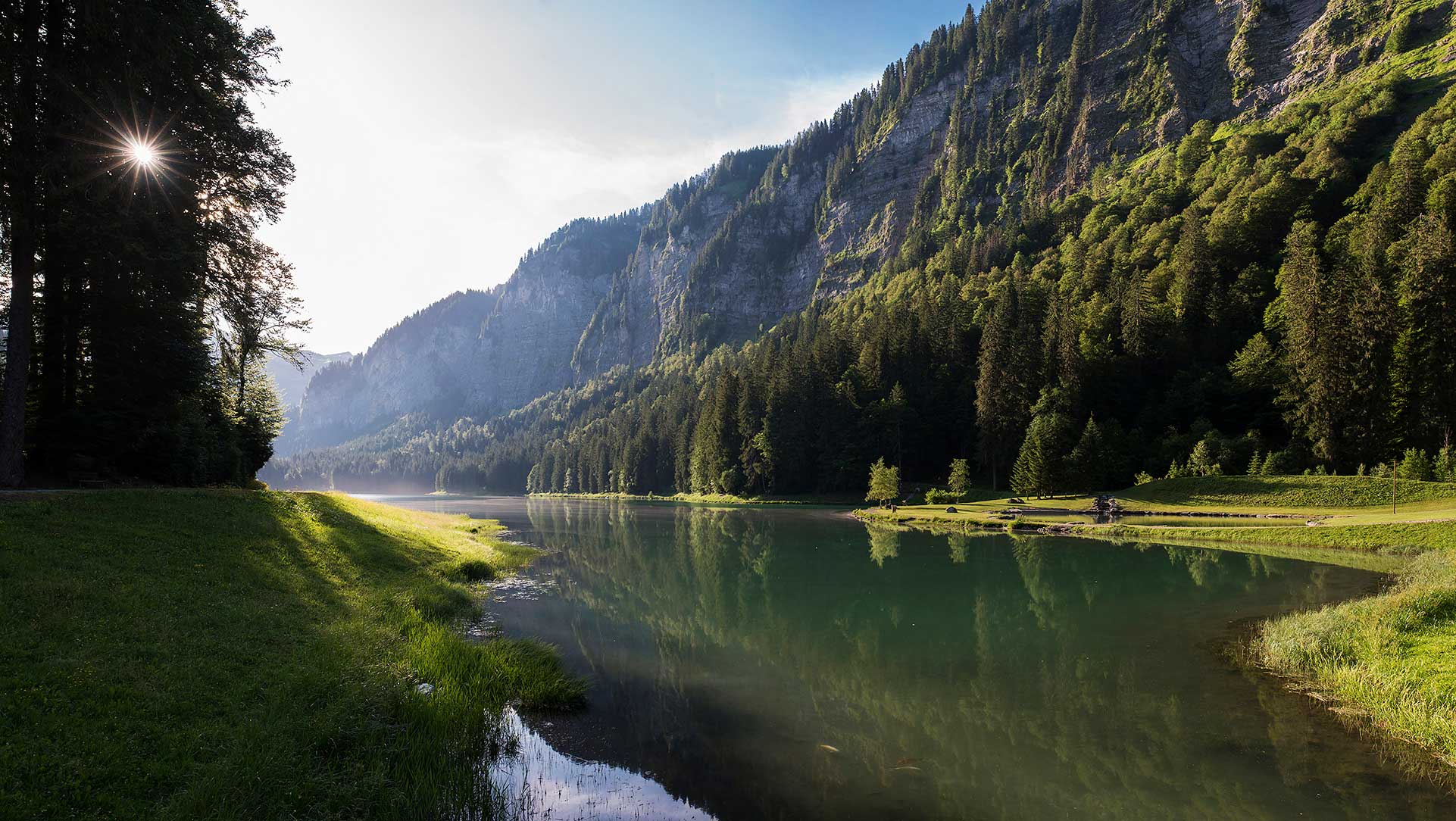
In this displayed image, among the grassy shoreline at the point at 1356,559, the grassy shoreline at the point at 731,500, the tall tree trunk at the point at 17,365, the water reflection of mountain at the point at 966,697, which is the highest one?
the tall tree trunk at the point at 17,365

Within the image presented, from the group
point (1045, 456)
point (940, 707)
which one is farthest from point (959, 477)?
point (940, 707)

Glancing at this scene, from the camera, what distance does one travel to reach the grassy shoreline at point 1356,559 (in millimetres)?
12219

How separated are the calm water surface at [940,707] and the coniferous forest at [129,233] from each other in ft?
54.7

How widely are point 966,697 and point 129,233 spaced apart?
30981 mm

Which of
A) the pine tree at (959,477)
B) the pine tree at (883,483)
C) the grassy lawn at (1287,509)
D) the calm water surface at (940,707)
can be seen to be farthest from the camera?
the pine tree at (883,483)

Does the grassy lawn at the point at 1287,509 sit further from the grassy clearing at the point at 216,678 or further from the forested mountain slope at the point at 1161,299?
the grassy clearing at the point at 216,678

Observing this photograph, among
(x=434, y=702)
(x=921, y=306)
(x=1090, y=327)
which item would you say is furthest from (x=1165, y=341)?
(x=434, y=702)

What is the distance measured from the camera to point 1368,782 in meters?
10.0

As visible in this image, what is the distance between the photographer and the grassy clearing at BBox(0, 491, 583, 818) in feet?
24.9

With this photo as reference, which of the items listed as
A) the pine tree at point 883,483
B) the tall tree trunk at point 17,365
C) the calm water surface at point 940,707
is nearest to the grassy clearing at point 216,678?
the calm water surface at point 940,707

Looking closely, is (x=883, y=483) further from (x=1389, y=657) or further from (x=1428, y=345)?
(x=1389, y=657)

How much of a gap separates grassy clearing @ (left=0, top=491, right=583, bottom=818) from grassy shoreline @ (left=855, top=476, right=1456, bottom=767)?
56.3ft

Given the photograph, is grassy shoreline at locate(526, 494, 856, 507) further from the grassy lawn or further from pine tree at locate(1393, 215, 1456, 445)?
pine tree at locate(1393, 215, 1456, 445)

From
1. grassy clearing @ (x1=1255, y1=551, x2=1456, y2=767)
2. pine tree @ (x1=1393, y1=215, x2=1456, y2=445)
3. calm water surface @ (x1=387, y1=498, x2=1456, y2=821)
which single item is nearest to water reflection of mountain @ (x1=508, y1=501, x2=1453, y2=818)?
calm water surface @ (x1=387, y1=498, x2=1456, y2=821)
